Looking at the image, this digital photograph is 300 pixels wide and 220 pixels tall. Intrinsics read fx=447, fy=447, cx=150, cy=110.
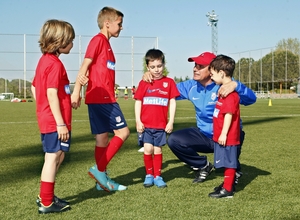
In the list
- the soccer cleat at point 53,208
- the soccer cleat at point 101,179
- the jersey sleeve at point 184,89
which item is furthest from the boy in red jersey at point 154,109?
the soccer cleat at point 53,208

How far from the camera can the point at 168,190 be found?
4.27m

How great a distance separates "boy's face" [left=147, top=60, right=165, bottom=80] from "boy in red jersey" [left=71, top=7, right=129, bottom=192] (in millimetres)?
428

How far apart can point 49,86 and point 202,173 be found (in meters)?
2.05

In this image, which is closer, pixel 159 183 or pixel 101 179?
pixel 101 179

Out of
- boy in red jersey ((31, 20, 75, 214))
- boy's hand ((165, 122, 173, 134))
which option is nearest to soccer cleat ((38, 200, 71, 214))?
boy in red jersey ((31, 20, 75, 214))

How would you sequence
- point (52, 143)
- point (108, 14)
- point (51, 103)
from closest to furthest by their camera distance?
point (51, 103)
point (52, 143)
point (108, 14)

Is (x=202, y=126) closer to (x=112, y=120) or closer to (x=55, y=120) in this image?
(x=112, y=120)

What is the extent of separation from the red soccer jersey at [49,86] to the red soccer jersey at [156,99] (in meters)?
1.25

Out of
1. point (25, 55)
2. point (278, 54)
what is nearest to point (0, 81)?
point (25, 55)

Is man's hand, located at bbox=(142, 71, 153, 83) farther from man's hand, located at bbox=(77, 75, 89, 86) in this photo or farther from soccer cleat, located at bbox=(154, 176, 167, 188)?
soccer cleat, located at bbox=(154, 176, 167, 188)

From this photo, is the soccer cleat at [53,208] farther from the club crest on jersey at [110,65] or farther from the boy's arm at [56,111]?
the club crest on jersey at [110,65]

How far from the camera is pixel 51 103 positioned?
3391 mm

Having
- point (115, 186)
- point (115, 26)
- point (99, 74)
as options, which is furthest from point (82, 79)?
point (115, 186)

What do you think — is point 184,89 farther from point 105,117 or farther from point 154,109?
point 105,117
